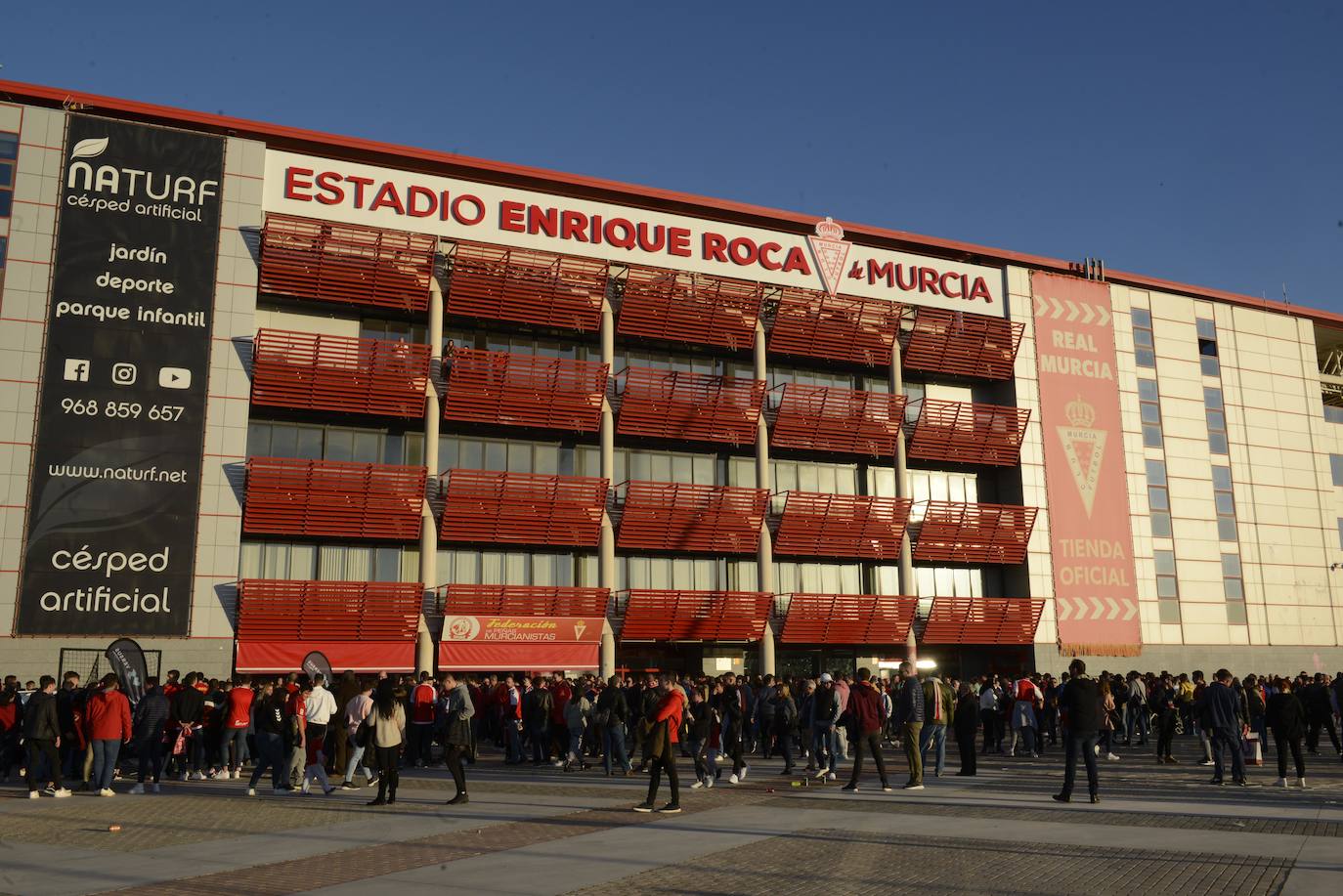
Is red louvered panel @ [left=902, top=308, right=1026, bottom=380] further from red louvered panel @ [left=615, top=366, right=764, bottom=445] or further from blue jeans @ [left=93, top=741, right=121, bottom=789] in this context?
blue jeans @ [left=93, top=741, right=121, bottom=789]

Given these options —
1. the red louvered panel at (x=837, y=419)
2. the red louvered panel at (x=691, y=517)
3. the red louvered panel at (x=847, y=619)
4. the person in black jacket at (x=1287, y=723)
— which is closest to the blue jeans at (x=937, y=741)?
the person in black jacket at (x=1287, y=723)

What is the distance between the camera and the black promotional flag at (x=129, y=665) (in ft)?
74.5

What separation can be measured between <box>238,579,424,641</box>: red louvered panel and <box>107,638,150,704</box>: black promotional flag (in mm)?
8696

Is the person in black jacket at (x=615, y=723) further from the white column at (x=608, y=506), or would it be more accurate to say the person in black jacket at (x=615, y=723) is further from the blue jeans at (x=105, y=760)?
the white column at (x=608, y=506)

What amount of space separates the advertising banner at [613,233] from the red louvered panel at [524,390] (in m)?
4.18

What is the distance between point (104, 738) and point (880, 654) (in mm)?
31766

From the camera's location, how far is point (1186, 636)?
46500 mm

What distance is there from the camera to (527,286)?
1490 inches

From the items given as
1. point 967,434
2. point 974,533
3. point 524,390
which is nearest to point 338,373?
point 524,390

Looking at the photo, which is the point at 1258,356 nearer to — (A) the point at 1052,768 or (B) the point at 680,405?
(B) the point at 680,405

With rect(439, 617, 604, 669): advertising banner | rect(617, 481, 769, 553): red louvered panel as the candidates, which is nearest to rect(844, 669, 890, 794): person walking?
rect(439, 617, 604, 669): advertising banner

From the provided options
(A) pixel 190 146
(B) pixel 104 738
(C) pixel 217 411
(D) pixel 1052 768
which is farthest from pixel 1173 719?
(A) pixel 190 146

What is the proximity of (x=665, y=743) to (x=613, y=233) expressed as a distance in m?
27.4

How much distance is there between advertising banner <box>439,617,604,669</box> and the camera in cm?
3509
